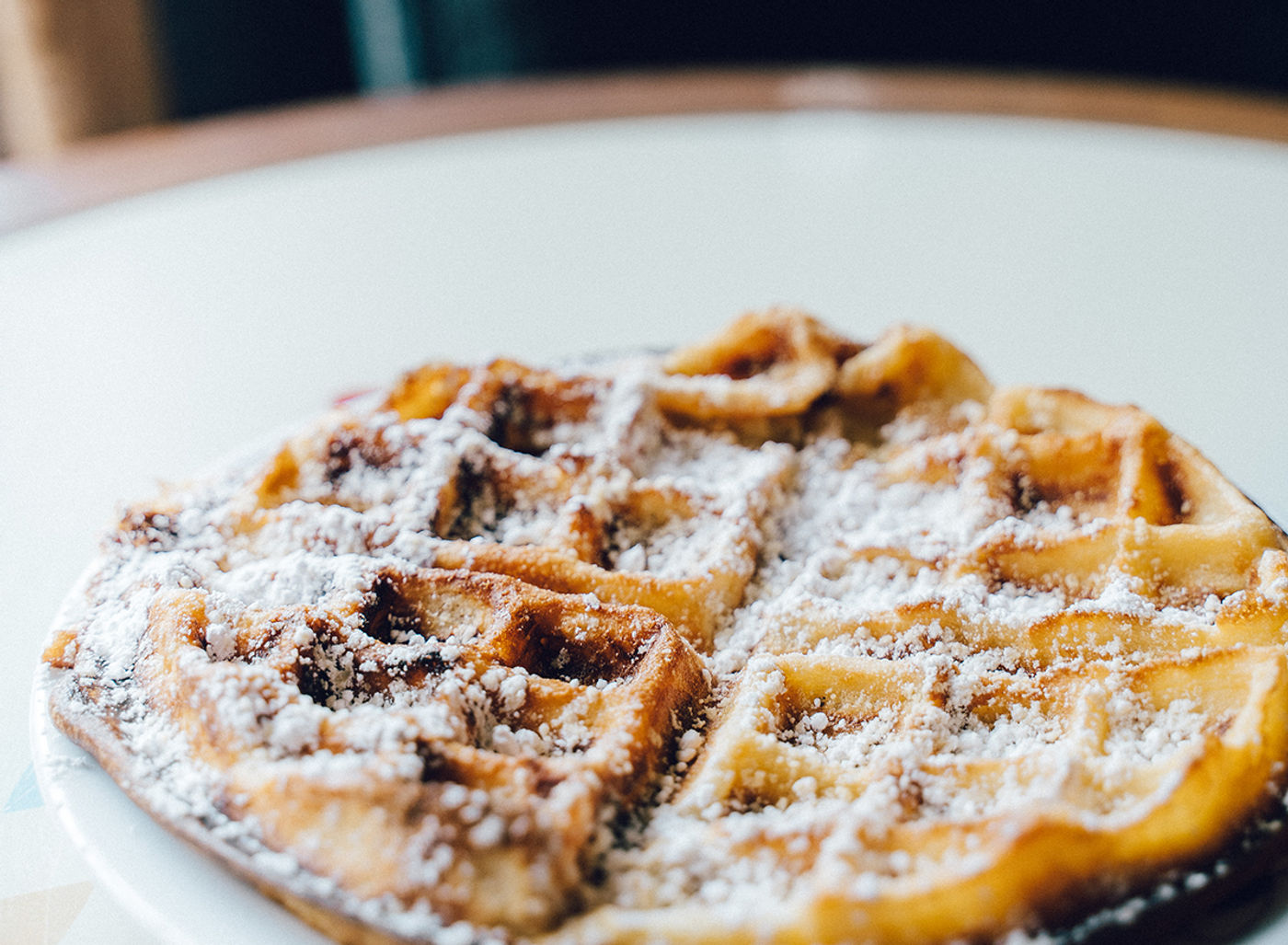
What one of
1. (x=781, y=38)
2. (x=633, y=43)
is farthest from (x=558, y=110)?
(x=781, y=38)

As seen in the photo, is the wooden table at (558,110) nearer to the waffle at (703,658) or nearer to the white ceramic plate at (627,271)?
the white ceramic plate at (627,271)

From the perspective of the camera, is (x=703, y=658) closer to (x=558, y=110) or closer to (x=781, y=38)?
(x=558, y=110)

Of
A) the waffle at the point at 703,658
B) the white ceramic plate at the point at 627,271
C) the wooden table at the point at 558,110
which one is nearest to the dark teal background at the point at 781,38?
the wooden table at the point at 558,110

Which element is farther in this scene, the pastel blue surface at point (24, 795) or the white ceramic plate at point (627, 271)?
the white ceramic plate at point (627, 271)

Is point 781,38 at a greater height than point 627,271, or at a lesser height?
greater

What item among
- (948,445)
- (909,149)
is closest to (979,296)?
(909,149)

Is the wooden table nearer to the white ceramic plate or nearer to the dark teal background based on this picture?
the white ceramic plate

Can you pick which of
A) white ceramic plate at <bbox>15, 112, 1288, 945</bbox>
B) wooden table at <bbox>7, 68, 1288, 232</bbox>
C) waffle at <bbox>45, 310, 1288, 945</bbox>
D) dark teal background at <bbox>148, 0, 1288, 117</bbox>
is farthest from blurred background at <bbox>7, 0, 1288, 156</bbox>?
waffle at <bbox>45, 310, 1288, 945</bbox>
